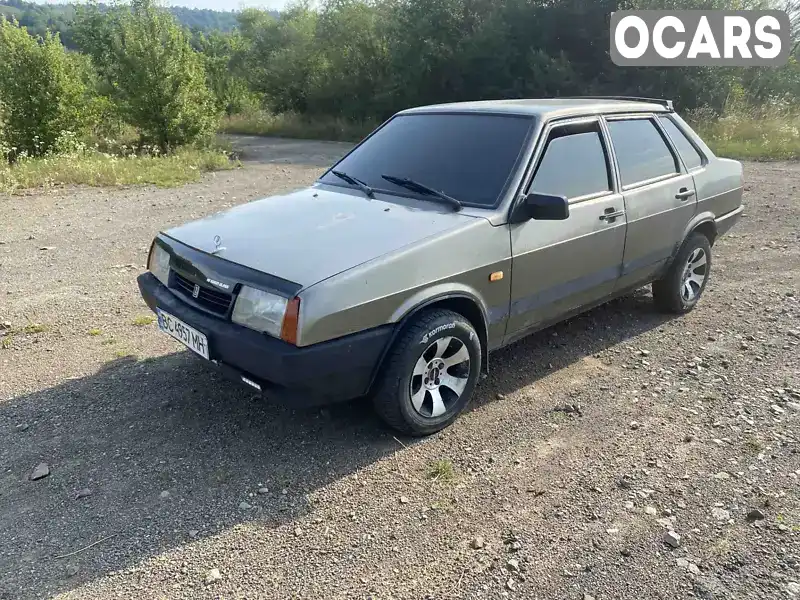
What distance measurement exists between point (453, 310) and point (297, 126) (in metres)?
25.3

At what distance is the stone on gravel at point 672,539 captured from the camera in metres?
2.73

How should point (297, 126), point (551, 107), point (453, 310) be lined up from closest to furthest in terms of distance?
point (453, 310)
point (551, 107)
point (297, 126)

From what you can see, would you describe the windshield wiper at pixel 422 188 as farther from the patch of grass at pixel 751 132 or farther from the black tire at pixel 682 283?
the patch of grass at pixel 751 132

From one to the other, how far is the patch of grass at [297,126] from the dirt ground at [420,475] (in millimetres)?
20365

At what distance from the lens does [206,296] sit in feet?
11.1

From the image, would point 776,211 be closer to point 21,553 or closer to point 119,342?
point 119,342

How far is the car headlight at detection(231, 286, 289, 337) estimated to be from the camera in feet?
9.71

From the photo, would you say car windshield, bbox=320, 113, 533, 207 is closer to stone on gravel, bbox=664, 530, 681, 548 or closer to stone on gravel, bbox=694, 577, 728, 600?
stone on gravel, bbox=664, 530, 681, 548

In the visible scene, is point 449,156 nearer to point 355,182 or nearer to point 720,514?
point 355,182

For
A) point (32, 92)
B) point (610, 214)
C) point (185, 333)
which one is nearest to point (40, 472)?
point (185, 333)

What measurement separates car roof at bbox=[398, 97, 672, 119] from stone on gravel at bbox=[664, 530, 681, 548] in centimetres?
255

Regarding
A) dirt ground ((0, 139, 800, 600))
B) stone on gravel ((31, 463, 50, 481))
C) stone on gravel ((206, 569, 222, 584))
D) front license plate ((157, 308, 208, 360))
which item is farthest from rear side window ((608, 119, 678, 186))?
stone on gravel ((31, 463, 50, 481))

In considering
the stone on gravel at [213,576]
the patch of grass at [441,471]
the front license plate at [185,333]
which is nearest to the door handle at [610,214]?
the patch of grass at [441,471]

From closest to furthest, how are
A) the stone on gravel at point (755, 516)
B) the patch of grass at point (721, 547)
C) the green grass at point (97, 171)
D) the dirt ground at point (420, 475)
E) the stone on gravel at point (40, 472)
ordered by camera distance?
1. the dirt ground at point (420, 475)
2. the patch of grass at point (721, 547)
3. the stone on gravel at point (755, 516)
4. the stone on gravel at point (40, 472)
5. the green grass at point (97, 171)
